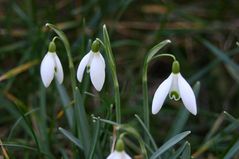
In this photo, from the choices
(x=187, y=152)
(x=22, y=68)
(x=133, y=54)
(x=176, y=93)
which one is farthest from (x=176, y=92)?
(x=133, y=54)

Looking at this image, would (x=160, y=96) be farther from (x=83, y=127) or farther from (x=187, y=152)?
(x=83, y=127)

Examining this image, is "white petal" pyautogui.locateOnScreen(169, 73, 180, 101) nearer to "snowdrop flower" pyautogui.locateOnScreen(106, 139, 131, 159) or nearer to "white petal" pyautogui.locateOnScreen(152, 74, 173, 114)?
"white petal" pyautogui.locateOnScreen(152, 74, 173, 114)

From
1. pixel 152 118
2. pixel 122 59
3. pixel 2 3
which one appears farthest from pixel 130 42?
pixel 2 3

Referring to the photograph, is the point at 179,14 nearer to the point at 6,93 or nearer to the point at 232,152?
the point at 6,93

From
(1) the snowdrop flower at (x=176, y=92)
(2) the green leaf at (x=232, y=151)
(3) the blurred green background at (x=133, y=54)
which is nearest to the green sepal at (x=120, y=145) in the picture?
(1) the snowdrop flower at (x=176, y=92)

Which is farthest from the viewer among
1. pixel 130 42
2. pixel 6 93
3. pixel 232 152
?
pixel 130 42
